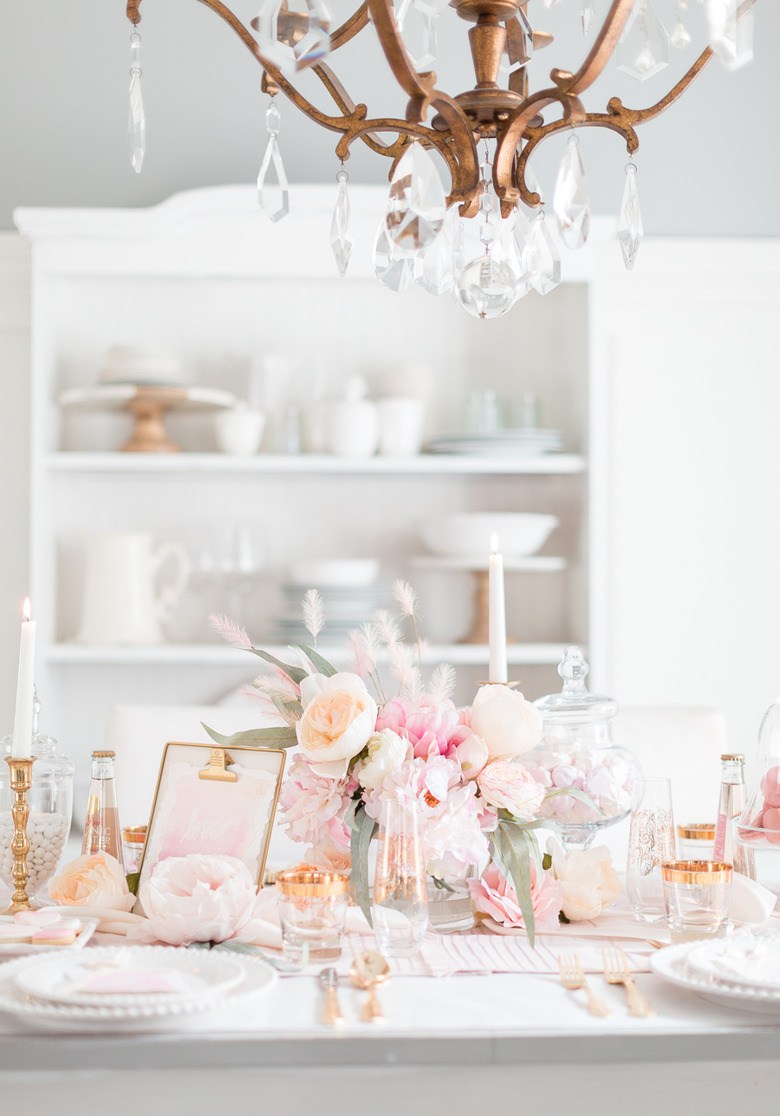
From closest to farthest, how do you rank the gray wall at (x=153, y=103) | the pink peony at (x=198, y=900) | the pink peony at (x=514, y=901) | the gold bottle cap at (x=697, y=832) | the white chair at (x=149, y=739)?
the pink peony at (x=198, y=900) < the pink peony at (x=514, y=901) < the gold bottle cap at (x=697, y=832) < the white chair at (x=149, y=739) < the gray wall at (x=153, y=103)

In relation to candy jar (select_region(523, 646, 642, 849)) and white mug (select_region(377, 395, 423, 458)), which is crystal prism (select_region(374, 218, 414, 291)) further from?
white mug (select_region(377, 395, 423, 458))

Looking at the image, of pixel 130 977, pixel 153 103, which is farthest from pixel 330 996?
pixel 153 103

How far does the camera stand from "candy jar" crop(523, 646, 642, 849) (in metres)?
1.20

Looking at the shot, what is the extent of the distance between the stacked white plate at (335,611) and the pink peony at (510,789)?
1234 millimetres

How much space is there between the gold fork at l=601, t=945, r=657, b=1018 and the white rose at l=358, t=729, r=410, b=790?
256 millimetres

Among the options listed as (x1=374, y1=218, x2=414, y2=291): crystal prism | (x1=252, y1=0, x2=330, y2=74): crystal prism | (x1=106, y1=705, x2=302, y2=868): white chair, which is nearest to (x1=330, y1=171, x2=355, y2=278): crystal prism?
(x1=374, y1=218, x2=414, y2=291): crystal prism

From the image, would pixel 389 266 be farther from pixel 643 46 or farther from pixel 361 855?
pixel 361 855

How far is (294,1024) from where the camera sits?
33.7 inches

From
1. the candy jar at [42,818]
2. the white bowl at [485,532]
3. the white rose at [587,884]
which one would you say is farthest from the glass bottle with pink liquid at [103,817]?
the white bowl at [485,532]

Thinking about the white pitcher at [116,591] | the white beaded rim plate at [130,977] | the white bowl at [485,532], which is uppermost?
the white bowl at [485,532]

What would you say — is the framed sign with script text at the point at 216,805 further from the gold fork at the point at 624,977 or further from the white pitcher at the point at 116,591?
the white pitcher at the point at 116,591

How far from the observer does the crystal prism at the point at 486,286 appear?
3.55 feet

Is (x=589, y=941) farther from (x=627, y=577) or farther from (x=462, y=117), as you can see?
(x=627, y=577)

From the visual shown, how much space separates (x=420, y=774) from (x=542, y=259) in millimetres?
589
